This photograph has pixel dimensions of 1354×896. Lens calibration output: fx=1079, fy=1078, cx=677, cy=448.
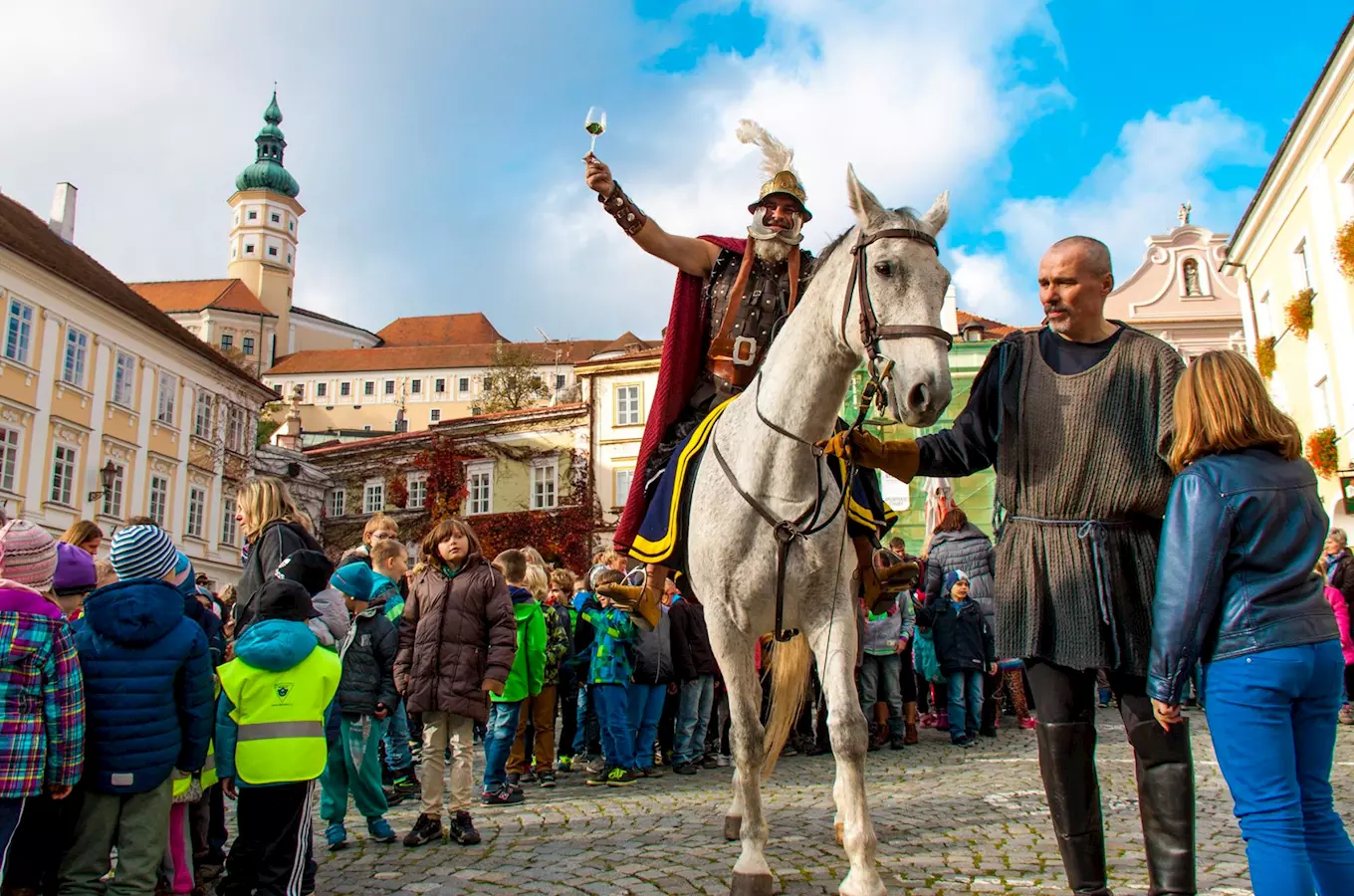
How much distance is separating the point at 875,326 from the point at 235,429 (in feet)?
142

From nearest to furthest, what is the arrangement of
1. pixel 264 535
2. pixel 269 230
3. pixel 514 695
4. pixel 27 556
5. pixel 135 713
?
1. pixel 135 713
2. pixel 27 556
3. pixel 264 535
4. pixel 514 695
5. pixel 269 230

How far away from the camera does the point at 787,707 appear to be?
18.6 feet

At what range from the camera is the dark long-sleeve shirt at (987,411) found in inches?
151

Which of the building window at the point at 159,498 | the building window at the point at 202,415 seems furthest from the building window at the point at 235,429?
the building window at the point at 159,498

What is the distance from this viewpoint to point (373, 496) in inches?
1960

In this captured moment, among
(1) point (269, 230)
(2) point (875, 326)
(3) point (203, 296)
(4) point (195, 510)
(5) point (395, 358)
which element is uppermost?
(1) point (269, 230)

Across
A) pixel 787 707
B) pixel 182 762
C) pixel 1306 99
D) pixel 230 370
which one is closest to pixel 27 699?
pixel 182 762

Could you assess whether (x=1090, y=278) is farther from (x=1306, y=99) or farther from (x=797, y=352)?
(x=1306, y=99)

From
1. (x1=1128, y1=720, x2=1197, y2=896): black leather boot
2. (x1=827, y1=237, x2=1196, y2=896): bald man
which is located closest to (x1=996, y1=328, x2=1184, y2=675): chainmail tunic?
(x1=827, y1=237, x2=1196, y2=896): bald man

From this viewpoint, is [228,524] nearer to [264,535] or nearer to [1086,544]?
[264,535]

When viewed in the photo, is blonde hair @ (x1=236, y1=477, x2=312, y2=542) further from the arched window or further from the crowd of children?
Result: the arched window

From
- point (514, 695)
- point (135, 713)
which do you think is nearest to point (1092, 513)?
point (135, 713)

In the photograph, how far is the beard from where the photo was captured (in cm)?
583

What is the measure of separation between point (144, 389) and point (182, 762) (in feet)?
121
